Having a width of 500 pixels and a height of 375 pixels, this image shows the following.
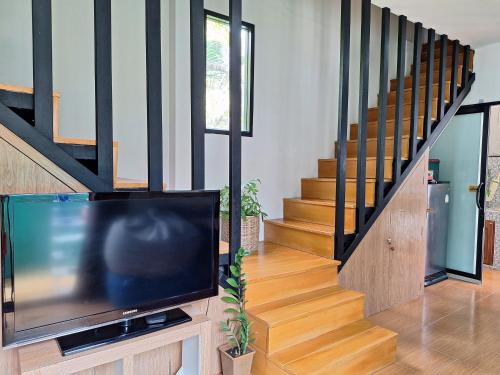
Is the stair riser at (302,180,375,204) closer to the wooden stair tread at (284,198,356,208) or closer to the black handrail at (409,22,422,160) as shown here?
the wooden stair tread at (284,198,356,208)

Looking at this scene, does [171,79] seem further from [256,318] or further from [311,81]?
[256,318]

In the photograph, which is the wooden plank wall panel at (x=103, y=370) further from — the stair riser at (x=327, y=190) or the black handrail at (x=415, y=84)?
the black handrail at (x=415, y=84)

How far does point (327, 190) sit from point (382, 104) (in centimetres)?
91

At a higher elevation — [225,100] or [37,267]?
[225,100]

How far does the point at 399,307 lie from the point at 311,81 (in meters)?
2.41

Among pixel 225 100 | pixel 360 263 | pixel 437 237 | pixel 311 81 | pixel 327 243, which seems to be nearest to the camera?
pixel 327 243

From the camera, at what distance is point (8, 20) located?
87.7 inches

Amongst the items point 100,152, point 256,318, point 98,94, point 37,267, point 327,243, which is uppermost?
point 98,94

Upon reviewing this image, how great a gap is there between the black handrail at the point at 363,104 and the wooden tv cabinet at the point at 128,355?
1.72 m

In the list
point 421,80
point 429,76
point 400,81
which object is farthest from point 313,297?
point 421,80

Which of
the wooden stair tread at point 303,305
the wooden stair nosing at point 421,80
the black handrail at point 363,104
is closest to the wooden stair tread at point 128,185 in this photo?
the wooden stair tread at point 303,305

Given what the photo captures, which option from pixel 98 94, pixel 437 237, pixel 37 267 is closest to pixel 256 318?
pixel 37 267

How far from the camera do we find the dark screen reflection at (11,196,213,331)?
1.34 m

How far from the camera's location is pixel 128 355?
59.1 inches
